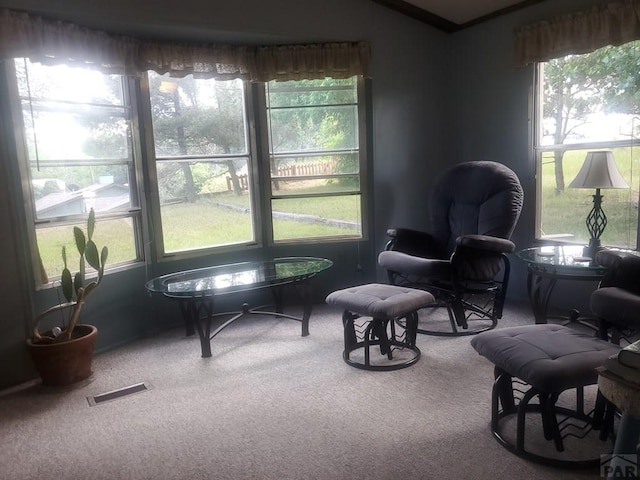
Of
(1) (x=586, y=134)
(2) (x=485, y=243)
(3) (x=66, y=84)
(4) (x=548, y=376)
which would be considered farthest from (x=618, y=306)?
(3) (x=66, y=84)

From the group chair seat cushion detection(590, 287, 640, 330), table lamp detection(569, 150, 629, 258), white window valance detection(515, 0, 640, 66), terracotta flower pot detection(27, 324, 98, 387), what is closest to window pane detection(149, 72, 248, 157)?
terracotta flower pot detection(27, 324, 98, 387)

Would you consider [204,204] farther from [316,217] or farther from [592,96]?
[592,96]

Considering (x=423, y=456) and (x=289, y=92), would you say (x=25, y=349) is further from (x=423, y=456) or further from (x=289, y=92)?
(x=289, y=92)

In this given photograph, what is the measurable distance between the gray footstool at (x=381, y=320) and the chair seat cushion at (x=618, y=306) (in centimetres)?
85

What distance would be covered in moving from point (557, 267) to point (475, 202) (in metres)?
0.88

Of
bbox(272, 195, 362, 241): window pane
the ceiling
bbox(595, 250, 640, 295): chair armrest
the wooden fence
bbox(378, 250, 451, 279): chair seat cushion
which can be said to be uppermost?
the ceiling

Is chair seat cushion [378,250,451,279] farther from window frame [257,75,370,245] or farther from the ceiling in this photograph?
the ceiling

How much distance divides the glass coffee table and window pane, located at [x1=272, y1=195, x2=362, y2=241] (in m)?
0.38

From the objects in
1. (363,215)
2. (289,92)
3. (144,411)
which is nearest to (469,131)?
(363,215)

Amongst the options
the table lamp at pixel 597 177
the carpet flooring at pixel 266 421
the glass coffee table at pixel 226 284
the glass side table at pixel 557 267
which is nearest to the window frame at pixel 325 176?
the glass coffee table at pixel 226 284

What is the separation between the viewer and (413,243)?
3.70 m

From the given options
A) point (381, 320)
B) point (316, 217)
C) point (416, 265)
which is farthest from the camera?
point (316, 217)

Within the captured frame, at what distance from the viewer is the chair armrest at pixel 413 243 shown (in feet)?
11.9

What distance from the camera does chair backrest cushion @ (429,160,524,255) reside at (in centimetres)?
332
